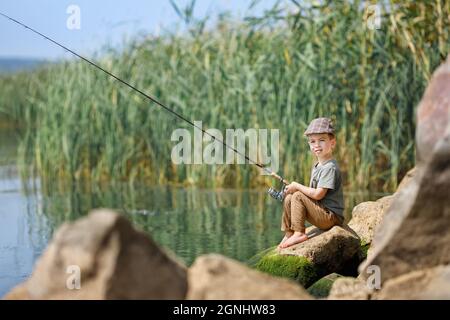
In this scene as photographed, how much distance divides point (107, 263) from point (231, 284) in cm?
51

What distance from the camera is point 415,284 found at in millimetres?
4262

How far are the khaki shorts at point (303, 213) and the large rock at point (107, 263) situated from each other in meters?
1.98

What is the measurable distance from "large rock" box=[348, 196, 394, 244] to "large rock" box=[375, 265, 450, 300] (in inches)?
78.3

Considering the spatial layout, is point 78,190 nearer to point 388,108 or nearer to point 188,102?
point 188,102

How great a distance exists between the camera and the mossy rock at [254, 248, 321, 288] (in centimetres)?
584

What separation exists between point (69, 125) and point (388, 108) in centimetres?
396

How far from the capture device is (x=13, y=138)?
58.4 ft
